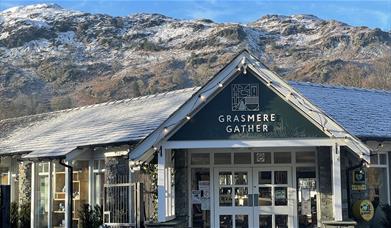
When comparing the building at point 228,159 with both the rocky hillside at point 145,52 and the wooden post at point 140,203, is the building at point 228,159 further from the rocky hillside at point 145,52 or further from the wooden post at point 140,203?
the rocky hillside at point 145,52

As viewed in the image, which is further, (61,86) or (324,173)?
(61,86)

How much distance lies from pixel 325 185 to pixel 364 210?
1.16 metres

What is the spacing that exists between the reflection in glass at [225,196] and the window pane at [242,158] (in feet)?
2.57

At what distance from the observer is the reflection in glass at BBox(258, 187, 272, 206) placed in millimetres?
16469

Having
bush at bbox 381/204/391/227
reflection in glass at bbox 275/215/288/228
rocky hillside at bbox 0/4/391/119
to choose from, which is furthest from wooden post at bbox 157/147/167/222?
rocky hillside at bbox 0/4/391/119

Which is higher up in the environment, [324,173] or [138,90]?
[138,90]

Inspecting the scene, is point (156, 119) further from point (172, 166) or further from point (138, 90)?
point (138, 90)

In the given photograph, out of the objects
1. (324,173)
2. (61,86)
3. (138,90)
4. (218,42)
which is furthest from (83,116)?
(218,42)

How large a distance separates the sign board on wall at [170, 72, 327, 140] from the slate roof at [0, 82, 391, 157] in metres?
1.85

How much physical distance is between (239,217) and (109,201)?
3.82 metres

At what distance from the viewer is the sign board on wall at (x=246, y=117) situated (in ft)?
47.3

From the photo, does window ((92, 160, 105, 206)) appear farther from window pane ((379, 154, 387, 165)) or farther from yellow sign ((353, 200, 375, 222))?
window pane ((379, 154, 387, 165))

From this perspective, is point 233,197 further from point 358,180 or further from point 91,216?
point 91,216

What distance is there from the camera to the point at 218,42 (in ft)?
418
